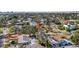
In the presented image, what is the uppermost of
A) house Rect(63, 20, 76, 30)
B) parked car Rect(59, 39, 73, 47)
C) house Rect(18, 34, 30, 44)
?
house Rect(63, 20, 76, 30)

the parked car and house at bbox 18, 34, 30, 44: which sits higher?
house at bbox 18, 34, 30, 44

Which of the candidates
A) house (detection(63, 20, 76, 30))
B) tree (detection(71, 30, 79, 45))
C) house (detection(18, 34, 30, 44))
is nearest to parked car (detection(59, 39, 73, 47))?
tree (detection(71, 30, 79, 45))

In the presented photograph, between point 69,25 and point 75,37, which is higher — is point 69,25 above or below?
above

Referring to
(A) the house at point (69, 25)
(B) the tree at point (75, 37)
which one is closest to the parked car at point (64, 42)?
(B) the tree at point (75, 37)

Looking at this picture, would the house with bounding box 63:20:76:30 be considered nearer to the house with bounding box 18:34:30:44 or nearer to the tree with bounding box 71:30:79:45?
the tree with bounding box 71:30:79:45

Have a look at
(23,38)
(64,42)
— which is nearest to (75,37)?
(64,42)

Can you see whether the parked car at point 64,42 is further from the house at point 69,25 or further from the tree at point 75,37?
the house at point 69,25

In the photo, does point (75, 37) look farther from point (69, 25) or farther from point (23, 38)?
point (23, 38)

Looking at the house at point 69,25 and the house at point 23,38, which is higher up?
the house at point 69,25

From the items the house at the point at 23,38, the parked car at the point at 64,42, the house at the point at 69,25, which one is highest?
the house at the point at 69,25
